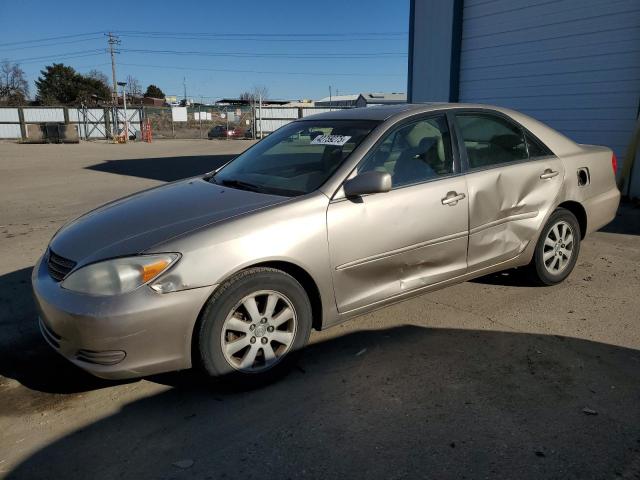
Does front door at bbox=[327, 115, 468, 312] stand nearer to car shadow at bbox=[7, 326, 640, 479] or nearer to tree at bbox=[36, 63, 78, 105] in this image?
car shadow at bbox=[7, 326, 640, 479]

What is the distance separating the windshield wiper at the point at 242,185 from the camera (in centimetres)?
354

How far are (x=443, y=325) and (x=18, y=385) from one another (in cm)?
288

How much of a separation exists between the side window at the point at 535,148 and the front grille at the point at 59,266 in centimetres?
354

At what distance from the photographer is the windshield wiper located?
354cm

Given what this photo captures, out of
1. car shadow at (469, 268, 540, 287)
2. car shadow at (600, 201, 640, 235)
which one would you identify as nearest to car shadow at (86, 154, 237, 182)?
car shadow at (600, 201, 640, 235)

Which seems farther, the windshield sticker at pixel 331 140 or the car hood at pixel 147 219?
the windshield sticker at pixel 331 140

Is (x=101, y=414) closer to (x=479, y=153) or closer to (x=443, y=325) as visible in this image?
(x=443, y=325)

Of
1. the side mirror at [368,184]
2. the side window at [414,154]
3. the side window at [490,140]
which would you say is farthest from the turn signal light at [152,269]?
the side window at [490,140]

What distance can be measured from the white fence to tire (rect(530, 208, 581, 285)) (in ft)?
125

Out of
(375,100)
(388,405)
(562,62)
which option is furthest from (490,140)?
(375,100)

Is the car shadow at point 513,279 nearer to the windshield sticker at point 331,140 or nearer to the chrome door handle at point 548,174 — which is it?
the chrome door handle at point 548,174

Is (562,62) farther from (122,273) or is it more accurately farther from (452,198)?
(122,273)

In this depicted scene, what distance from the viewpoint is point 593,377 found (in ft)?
10.2

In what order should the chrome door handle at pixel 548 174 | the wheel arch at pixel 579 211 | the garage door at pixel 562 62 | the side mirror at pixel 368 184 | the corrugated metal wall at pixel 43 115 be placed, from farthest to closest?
the corrugated metal wall at pixel 43 115, the garage door at pixel 562 62, the wheel arch at pixel 579 211, the chrome door handle at pixel 548 174, the side mirror at pixel 368 184
